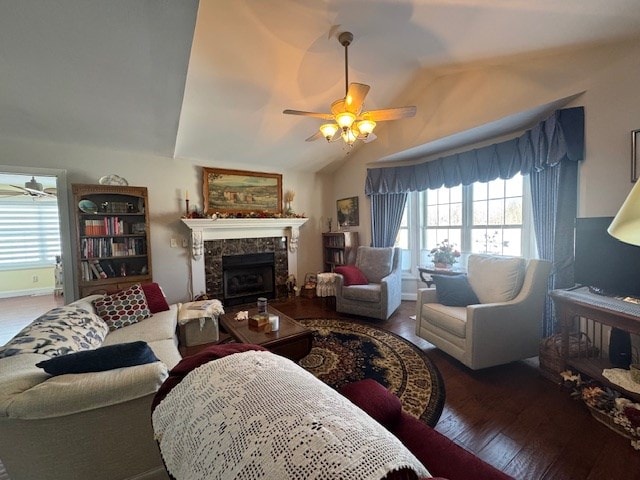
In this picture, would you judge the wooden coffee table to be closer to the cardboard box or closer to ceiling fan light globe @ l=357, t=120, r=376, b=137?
the cardboard box

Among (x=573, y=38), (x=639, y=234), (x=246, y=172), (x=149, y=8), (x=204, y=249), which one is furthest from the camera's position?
(x=246, y=172)

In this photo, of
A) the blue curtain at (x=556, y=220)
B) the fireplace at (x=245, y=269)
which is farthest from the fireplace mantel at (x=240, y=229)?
the blue curtain at (x=556, y=220)

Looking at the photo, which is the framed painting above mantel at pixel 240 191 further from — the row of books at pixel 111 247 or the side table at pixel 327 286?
the side table at pixel 327 286

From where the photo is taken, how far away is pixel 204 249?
4.07m

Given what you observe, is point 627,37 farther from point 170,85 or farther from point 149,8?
point 170,85

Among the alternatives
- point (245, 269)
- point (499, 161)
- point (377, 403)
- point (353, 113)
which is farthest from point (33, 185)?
point (499, 161)

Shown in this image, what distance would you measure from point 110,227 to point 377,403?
3816 mm

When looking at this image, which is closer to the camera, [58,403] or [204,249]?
[58,403]

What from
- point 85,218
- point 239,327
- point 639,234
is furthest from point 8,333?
point 639,234

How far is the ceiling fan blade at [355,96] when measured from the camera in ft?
6.70

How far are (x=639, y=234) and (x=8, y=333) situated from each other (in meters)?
5.68

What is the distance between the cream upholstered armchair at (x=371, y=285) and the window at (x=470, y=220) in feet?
2.52

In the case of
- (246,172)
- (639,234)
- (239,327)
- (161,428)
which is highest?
(246,172)

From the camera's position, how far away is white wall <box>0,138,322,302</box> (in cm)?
302
